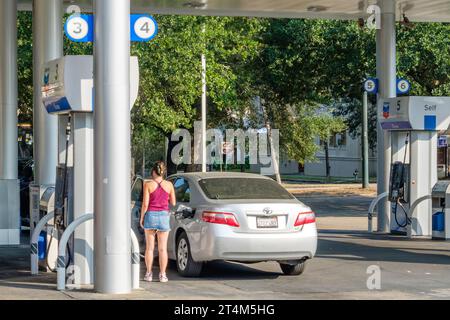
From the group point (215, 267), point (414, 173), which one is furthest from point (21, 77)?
point (215, 267)

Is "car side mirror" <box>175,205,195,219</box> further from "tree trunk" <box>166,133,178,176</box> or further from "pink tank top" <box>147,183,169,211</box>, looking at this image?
"tree trunk" <box>166,133,178,176</box>

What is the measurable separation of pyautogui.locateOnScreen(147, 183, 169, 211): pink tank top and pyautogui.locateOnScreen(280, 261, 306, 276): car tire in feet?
7.54

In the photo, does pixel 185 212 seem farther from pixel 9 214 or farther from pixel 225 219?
pixel 9 214

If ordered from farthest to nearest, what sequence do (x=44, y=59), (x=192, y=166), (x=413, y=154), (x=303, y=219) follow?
(x=192, y=166) < (x=413, y=154) < (x=44, y=59) < (x=303, y=219)

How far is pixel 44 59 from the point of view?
60.7 ft

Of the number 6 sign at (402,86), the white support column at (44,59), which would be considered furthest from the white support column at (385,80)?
the white support column at (44,59)

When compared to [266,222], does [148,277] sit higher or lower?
lower

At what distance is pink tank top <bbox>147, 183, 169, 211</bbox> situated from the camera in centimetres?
1298

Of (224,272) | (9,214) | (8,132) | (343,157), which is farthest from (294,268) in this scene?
(343,157)

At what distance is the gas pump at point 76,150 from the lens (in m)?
12.5

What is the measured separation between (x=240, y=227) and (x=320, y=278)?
5.00 ft

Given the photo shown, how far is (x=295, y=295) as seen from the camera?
1184cm

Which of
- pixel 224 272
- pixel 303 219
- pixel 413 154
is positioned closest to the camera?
pixel 303 219
